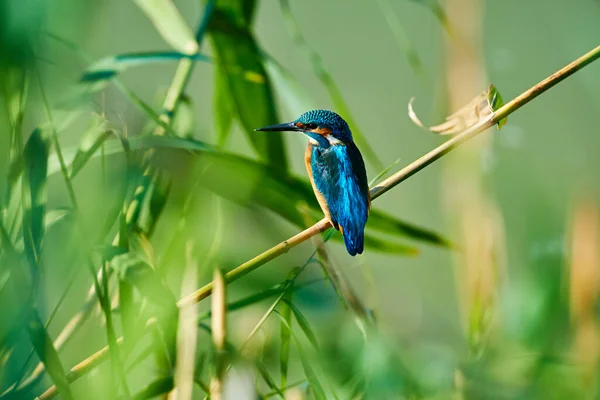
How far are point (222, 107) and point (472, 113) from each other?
299 millimetres

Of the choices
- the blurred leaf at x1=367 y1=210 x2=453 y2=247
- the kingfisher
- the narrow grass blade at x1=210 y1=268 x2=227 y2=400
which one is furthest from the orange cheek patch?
the narrow grass blade at x1=210 y1=268 x2=227 y2=400

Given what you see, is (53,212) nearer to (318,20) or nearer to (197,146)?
(197,146)

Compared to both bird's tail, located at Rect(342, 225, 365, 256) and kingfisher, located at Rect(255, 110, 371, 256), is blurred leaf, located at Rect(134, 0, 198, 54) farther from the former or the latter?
bird's tail, located at Rect(342, 225, 365, 256)

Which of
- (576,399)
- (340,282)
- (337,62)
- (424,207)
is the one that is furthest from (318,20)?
(340,282)

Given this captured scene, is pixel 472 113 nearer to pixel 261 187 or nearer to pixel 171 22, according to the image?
pixel 261 187

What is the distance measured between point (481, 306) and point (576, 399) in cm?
25

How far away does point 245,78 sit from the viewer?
0.75 metres

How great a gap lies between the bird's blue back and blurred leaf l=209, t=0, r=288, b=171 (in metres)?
0.13

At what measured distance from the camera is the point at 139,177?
529 millimetres

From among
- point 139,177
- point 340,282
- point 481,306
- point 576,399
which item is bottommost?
point 576,399

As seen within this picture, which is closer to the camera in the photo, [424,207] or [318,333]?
[318,333]

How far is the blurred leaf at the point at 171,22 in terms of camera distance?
0.72 metres

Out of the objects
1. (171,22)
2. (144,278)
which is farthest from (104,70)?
(144,278)

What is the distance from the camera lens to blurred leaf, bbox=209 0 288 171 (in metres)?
0.72
